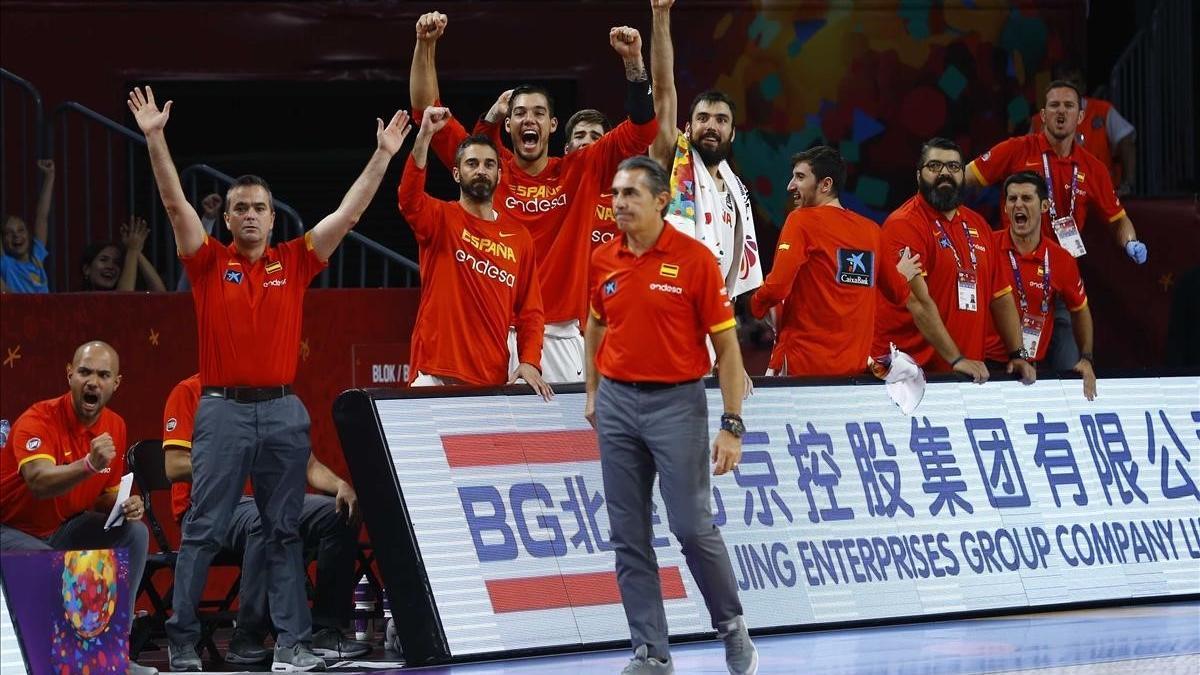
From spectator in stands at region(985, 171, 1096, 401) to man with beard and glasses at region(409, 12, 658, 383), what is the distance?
8.61ft

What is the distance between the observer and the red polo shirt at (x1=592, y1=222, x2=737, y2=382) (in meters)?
6.82

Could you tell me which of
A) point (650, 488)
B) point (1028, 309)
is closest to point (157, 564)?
point (650, 488)

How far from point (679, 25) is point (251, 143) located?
3.69 metres

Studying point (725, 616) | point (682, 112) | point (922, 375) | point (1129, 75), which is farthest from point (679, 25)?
point (725, 616)

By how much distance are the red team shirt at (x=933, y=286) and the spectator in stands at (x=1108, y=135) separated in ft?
9.84

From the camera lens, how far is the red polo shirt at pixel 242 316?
7.86m

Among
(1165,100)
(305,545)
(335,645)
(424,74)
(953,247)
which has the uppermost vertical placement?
(1165,100)

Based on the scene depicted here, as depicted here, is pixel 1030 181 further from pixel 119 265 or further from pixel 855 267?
pixel 119 265

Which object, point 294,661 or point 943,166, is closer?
point 294,661

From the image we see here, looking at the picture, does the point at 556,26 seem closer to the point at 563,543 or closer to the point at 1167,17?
the point at 1167,17

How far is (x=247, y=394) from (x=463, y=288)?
111cm

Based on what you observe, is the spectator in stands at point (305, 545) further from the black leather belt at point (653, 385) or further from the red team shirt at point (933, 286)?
the red team shirt at point (933, 286)

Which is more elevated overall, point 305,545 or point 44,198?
point 44,198

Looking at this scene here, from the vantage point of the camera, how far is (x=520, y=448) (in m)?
8.10
